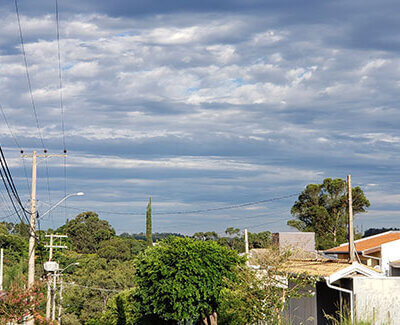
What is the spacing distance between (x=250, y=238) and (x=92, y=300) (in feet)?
88.3

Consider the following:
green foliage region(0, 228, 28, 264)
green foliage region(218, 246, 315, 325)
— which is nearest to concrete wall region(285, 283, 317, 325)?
green foliage region(218, 246, 315, 325)

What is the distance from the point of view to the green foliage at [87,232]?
101m

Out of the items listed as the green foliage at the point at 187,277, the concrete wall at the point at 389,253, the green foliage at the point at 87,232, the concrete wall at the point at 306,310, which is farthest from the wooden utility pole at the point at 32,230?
the green foliage at the point at 87,232

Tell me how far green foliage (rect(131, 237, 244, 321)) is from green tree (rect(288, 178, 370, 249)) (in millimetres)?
47764

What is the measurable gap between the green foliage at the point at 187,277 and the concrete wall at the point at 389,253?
12.8 meters

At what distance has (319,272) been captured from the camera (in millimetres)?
25844

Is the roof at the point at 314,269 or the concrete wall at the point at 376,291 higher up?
the roof at the point at 314,269

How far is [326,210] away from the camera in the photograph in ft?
256

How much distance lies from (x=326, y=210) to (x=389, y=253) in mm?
40717

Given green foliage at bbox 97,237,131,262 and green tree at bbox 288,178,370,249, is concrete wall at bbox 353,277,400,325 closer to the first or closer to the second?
green tree at bbox 288,178,370,249

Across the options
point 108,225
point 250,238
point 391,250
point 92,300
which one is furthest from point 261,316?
point 108,225

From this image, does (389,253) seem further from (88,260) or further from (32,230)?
(88,260)

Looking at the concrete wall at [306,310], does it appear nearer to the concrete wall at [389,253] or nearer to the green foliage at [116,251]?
the concrete wall at [389,253]

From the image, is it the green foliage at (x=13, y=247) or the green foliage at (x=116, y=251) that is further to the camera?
the green foliage at (x=116, y=251)
